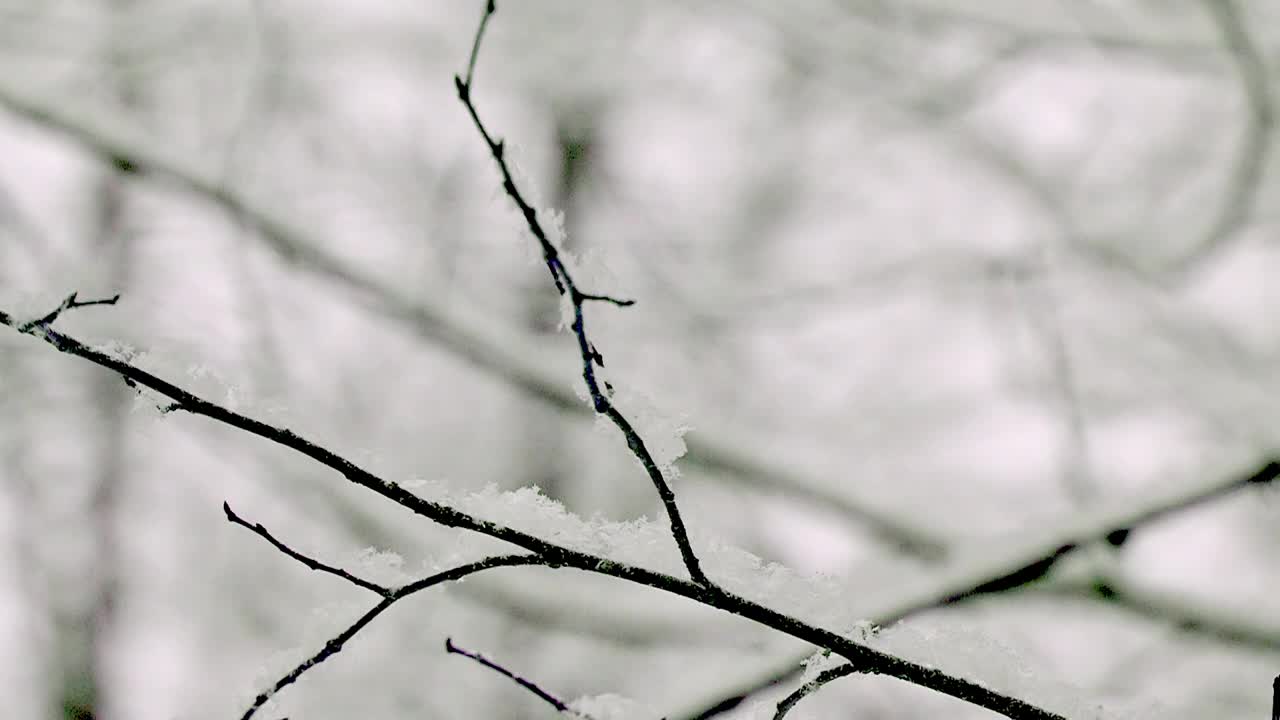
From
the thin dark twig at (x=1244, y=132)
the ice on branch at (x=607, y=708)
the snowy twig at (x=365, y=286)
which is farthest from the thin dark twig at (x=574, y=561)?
the thin dark twig at (x=1244, y=132)

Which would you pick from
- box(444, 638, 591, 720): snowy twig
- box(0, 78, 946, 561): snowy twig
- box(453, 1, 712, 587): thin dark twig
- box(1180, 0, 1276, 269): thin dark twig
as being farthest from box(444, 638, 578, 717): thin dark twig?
box(1180, 0, 1276, 269): thin dark twig

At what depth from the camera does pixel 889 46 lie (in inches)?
94.0

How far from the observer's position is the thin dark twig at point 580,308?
0.44 metres

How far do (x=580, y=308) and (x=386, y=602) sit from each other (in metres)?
0.27

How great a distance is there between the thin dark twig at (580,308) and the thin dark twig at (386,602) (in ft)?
Result: 0.34

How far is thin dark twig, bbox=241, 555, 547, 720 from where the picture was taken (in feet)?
1.86

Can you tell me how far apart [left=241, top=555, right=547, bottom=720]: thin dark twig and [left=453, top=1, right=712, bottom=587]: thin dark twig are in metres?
0.10

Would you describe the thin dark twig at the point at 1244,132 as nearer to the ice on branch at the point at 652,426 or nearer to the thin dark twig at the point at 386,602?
the ice on branch at the point at 652,426

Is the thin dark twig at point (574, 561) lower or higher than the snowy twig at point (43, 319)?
lower

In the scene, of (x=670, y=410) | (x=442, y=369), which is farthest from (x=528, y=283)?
(x=670, y=410)

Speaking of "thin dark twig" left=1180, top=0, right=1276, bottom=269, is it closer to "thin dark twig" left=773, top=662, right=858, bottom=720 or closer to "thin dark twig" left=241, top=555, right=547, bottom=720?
"thin dark twig" left=773, top=662, right=858, bottom=720

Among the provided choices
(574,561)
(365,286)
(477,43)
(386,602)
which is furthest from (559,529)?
(365,286)

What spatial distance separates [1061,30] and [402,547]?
1.97 metres

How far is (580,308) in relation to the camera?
19.7 inches
